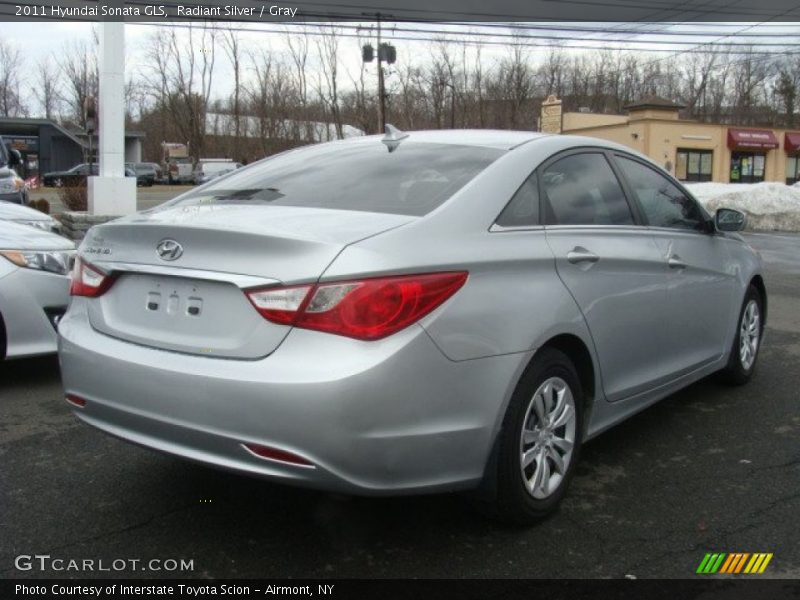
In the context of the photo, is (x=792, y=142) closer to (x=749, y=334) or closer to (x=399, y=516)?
(x=749, y=334)

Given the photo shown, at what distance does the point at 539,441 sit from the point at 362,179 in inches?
53.8

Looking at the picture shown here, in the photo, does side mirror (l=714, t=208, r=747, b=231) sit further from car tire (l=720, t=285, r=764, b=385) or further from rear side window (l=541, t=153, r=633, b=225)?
rear side window (l=541, t=153, r=633, b=225)

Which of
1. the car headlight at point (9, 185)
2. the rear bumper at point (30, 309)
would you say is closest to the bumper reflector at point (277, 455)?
the rear bumper at point (30, 309)

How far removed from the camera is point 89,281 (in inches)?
126

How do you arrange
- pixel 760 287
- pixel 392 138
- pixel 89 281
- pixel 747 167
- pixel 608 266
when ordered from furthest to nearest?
pixel 747 167 < pixel 760 287 < pixel 392 138 < pixel 608 266 < pixel 89 281

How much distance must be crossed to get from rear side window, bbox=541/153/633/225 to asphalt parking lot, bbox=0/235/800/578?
125 centimetres

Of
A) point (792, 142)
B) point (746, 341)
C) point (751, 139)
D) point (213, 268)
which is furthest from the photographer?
point (792, 142)

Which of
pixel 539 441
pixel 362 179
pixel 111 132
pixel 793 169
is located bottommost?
pixel 539 441

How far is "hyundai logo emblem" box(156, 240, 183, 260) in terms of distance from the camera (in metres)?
2.83

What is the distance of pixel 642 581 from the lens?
2783 millimetres

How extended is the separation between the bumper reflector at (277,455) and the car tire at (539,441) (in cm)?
79

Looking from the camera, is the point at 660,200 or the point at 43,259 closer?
the point at 660,200

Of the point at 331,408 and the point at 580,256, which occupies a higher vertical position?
the point at 580,256

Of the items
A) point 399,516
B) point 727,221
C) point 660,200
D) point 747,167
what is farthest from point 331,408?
point 747,167
